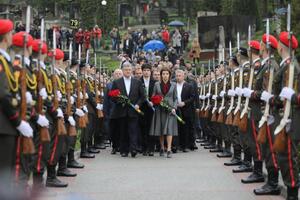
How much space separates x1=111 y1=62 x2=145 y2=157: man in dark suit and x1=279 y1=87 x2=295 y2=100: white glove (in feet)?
24.2

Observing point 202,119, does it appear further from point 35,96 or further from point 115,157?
point 35,96

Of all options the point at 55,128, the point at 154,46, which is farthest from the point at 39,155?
the point at 154,46

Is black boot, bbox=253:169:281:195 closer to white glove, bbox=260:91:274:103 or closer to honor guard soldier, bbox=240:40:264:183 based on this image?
honor guard soldier, bbox=240:40:264:183

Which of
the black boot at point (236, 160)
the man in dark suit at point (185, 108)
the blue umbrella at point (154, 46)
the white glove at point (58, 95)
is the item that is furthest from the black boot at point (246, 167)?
the blue umbrella at point (154, 46)

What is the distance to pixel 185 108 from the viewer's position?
56.2 ft

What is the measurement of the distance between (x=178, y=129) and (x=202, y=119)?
2.82 meters

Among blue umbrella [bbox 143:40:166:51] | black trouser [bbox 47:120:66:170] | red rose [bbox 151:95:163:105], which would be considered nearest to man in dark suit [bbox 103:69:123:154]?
red rose [bbox 151:95:163:105]

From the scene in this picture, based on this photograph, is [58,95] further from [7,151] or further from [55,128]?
[7,151]

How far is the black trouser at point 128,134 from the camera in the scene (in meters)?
15.5

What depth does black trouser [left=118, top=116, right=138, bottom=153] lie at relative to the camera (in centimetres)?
1551

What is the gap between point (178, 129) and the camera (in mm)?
17234

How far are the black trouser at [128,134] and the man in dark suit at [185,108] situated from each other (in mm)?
1472

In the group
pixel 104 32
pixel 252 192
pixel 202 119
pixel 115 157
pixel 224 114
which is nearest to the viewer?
pixel 252 192

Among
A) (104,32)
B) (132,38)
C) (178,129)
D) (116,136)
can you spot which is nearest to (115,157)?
(116,136)
